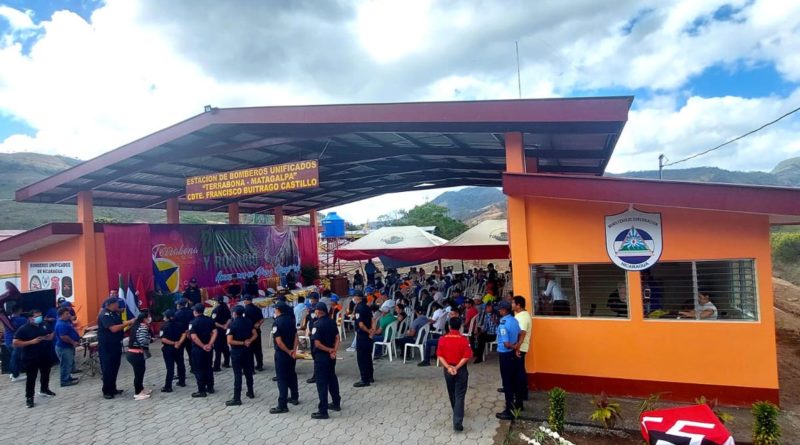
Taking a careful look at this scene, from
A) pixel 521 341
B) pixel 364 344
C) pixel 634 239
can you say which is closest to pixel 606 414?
pixel 521 341

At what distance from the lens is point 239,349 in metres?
6.57

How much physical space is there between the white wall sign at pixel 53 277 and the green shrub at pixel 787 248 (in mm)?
32448

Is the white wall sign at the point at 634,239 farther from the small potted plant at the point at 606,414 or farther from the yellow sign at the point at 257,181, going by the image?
the yellow sign at the point at 257,181

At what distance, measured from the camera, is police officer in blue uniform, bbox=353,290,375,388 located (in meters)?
6.93

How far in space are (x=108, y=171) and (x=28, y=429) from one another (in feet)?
20.4

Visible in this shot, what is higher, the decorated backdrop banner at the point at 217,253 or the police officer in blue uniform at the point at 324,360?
the decorated backdrop banner at the point at 217,253

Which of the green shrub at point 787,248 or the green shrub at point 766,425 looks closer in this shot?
the green shrub at point 766,425

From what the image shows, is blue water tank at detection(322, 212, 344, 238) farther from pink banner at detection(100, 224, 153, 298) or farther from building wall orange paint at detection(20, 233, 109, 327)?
building wall orange paint at detection(20, 233, 109, 327)

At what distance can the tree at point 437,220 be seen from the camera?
33844mm

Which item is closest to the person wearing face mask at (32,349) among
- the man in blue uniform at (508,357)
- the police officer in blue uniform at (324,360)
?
the police officer in blue uniform at (324,360)

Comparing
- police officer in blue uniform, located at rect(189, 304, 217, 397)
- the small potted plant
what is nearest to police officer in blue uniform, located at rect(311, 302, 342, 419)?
police officer in blue uniform, located at rect(189, 304, 217, 397)

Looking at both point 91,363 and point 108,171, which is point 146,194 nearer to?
point 108,171

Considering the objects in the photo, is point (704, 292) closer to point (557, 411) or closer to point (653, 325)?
point (653, 325)

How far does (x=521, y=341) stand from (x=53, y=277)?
12136 millimetres
